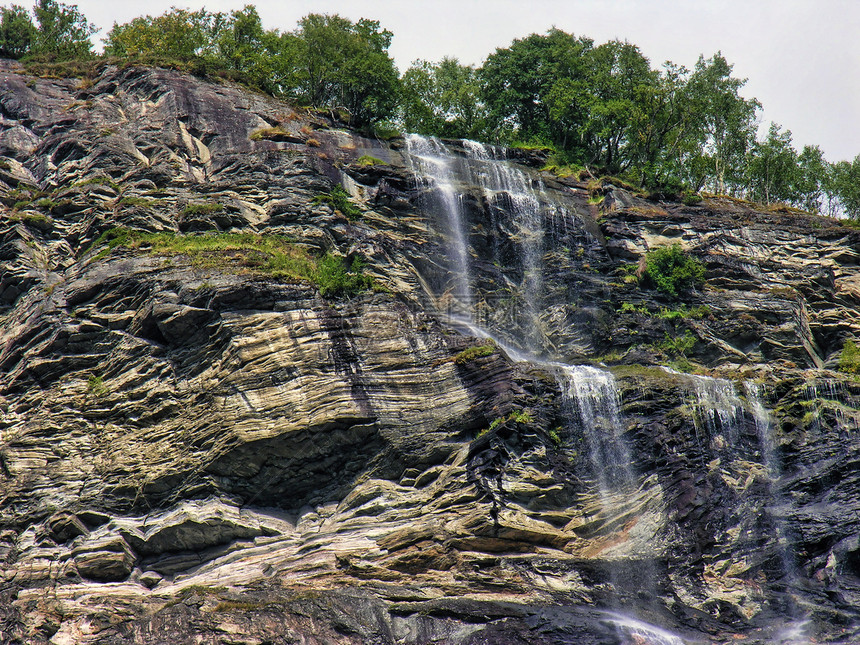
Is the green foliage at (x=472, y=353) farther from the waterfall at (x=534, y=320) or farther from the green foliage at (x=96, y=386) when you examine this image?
the green foliage at (x=96, y=386)

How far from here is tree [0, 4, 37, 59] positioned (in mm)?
48281

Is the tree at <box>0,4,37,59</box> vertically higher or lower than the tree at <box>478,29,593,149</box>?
higher

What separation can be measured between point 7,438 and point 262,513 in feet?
30.5

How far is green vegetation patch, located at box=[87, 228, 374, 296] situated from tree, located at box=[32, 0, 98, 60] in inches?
897

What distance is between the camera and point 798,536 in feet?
83.1

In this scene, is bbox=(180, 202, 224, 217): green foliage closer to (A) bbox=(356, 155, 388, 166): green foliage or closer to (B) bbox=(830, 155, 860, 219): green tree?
(A) bbox=(356, 155, 388, 166): green foliage

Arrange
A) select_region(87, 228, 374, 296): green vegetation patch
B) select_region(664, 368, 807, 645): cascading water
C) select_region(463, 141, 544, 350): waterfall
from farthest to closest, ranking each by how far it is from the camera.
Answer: select_region(463, 141, 544, 350): waterfall < select_region(87, 228, 374, 296): green vegetation patch < select_region(664, 368, 807, 645): cascading water

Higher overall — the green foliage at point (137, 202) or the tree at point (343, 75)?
the tree at point (343, 75)

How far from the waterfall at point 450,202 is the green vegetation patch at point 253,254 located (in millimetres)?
6057

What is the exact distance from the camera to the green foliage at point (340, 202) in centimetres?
3638

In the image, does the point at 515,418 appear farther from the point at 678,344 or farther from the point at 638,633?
the point at 678,344

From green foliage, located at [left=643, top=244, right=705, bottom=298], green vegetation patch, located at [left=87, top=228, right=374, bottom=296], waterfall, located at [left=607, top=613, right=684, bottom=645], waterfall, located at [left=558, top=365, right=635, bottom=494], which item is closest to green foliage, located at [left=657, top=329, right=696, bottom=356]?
green foliage, located at [left=643, top=244, right=705, bottom=298]

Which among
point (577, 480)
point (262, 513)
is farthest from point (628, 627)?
point (262, 513)

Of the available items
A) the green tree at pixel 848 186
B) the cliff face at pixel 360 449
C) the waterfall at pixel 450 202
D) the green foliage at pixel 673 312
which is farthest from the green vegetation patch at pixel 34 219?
the green tree at pixel 848 186
